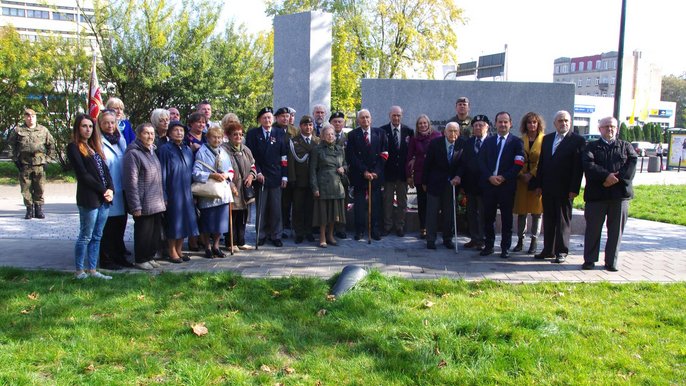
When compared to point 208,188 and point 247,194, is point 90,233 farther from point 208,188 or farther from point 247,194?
point 247,194

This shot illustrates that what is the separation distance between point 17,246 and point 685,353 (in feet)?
26.4

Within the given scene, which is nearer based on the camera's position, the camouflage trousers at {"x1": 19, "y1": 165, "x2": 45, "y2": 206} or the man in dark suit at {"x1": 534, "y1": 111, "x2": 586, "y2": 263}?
the man in dark suit at {"x1": 534, "y1": 111, "x2": 586, "y2": 263}

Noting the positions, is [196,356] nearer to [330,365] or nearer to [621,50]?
[330,365]

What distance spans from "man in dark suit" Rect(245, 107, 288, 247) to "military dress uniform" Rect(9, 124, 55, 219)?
16.3ft

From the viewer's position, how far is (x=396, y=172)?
357 inches

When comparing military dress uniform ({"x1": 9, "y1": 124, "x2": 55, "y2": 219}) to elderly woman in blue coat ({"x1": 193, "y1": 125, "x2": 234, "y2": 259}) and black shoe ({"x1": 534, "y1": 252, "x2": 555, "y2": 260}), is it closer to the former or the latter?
elderly woman in blue coat ({"x1": 193, "y1": 125, "x2": 234, "y2": 259})

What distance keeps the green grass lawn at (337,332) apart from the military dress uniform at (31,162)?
5.12 meters

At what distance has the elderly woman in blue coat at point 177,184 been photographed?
7.17 metres

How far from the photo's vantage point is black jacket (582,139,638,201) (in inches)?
271

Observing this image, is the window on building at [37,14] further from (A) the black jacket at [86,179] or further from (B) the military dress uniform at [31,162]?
(A) the black jacket at [86,179]

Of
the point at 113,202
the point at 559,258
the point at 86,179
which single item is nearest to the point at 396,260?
the point at 559,258

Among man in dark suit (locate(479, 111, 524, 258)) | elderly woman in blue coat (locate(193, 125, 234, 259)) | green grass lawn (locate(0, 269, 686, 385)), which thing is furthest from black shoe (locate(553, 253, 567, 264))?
elderly woman in blue coat (locate(193, 125, 234, 259))

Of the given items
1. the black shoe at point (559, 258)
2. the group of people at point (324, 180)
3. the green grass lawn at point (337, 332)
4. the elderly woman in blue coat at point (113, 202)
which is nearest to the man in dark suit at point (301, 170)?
the group of people at point (324, 180)

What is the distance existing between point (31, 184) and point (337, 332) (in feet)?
28.3
